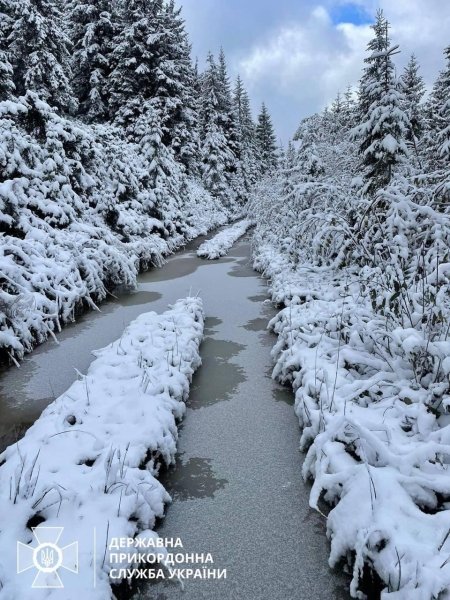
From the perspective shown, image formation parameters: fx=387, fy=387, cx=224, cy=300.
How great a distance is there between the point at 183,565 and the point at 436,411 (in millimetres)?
2207

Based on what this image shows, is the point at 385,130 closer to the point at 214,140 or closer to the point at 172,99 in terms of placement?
the point at 172,99

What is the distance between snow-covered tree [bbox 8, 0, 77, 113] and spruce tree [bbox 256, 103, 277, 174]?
32924 mm

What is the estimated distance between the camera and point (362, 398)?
357 centimetres

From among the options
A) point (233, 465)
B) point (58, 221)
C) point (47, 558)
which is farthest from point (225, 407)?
point (58, 221)

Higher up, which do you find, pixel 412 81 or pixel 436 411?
pixel 412 81

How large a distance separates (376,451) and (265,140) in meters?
53.5

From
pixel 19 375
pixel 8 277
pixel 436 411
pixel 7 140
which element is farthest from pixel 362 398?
pixel 7 140

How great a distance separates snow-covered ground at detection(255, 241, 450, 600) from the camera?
2.01 m

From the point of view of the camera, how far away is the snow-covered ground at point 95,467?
217 centimetres

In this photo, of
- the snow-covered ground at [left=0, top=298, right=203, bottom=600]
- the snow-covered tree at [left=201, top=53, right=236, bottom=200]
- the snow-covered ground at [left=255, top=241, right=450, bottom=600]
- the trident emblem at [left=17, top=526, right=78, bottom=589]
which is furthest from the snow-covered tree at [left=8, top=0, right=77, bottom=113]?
the trident emblem at [left=17, top=526, right=78, bottom=589]

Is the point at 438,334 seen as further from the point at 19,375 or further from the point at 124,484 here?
the point at 19,375

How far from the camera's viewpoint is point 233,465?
11.2 feet

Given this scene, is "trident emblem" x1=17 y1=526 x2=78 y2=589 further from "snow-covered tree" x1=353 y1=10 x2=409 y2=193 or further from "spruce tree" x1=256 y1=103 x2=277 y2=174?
"spruce tree" x1=256 y1=103 x2=277 y2=174

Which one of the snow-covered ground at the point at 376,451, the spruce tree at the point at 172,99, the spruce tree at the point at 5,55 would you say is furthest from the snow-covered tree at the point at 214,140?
the snow-covered ground at the point at 376,451
